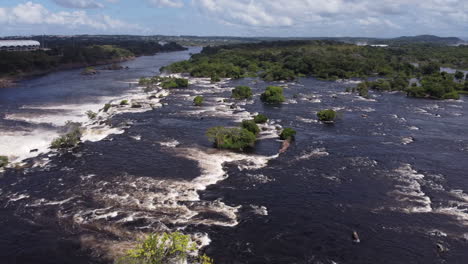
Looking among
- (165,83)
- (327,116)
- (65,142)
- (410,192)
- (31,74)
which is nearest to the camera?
(410,192)

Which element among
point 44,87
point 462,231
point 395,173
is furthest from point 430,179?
point 44,87

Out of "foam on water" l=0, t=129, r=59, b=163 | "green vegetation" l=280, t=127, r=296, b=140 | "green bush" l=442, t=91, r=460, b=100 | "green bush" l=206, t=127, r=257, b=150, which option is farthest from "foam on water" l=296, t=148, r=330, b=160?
"green bush" l=442, t=91, r=460, b=100

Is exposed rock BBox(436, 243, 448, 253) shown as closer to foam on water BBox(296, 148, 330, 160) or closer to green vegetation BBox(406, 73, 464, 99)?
foam on water BBox(296, 148, 330, 160)

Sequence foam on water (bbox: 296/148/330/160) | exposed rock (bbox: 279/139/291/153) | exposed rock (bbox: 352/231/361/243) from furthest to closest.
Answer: exposed rock (bbox: 279/139/291/153) < foam on water (bbox: 296/148/330/160) < exposed rock (bbox: 352/231/361/243)

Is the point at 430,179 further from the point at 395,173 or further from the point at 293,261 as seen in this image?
the point at 293,261

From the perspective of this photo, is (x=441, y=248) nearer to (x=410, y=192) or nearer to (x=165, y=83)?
(x=410, y=192)

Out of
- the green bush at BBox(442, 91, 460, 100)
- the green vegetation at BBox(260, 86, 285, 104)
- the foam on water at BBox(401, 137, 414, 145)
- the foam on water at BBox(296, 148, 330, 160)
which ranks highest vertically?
the green bush at BBox(442, 91, 460, 100)

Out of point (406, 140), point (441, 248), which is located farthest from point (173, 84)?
point (441, 248)
